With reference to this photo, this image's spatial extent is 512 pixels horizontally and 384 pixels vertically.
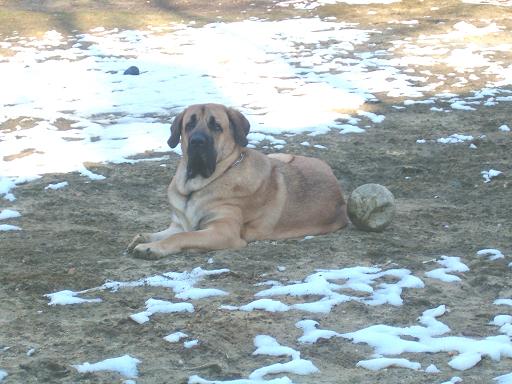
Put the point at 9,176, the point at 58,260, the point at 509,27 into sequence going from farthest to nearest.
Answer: the point at 509,27 < the point at 9,176 < the point at 58,260

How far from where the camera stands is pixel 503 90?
12.1 metres

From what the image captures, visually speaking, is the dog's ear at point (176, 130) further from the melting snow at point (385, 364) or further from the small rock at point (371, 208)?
the melting snow at point (385, 364)

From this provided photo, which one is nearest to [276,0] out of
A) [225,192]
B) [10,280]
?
[225,192]

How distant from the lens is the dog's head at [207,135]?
22.0 ft

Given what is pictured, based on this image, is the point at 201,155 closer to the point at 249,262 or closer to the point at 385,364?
the point at 249,262

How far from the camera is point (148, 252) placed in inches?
244

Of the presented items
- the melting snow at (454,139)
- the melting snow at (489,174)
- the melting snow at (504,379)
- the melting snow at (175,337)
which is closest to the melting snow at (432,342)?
the melting snow at (504,379)

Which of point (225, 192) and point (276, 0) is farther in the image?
point (276, 0)

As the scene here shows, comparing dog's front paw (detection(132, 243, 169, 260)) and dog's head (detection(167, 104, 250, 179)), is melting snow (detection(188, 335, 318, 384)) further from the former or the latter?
dog's head (detection(167, 104, 250, 179))

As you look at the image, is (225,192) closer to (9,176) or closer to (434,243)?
(434,243)

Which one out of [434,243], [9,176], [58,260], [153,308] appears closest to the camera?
[153,308]

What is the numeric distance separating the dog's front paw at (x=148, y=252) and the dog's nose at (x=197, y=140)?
0.87 meters

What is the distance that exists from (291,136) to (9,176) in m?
3.22

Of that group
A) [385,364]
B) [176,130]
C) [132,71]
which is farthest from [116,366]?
[132,71]
